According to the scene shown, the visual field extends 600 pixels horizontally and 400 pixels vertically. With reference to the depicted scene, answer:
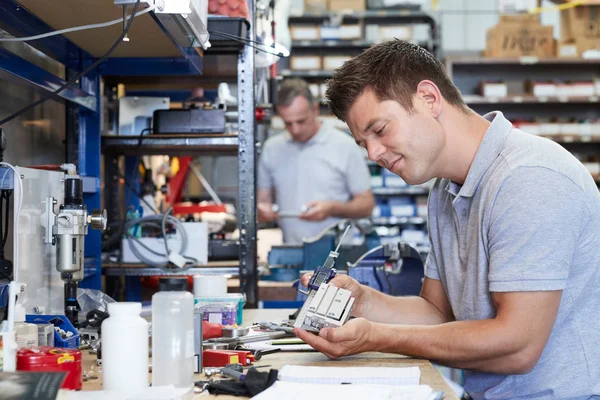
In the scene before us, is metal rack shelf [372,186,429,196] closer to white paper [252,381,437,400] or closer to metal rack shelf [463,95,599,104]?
metal rack shelf [463,95,599,104]

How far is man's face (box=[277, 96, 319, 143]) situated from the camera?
4.03 m

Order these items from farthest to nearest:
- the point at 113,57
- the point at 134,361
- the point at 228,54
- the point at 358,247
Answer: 1. the point at 358,247
2. the point at 228,54
3. the point at 113,57
4. the point at 134,361

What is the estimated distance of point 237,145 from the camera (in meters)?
2.62

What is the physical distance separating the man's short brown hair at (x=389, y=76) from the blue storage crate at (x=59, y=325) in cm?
76

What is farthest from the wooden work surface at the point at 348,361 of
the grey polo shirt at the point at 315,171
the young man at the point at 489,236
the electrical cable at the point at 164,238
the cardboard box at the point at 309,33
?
the cardboard box at the point at 309,33

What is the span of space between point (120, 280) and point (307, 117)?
1473 mm

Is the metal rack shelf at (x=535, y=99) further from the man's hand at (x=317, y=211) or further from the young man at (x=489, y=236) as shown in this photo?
the young man at (x=489, y=236)

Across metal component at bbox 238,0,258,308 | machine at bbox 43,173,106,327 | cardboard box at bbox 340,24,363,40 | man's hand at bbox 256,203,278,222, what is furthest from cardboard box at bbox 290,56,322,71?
machine at bbox 43,173,106,327

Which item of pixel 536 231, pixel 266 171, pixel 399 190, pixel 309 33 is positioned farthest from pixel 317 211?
pixel 309 33

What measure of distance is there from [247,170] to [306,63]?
4.26 meters

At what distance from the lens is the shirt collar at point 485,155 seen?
1626 mm

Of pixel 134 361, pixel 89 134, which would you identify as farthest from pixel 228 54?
pixel 134 361

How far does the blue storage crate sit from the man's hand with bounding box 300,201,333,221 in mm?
2332

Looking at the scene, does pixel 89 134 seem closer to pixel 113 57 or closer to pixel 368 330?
pixel 113 57
